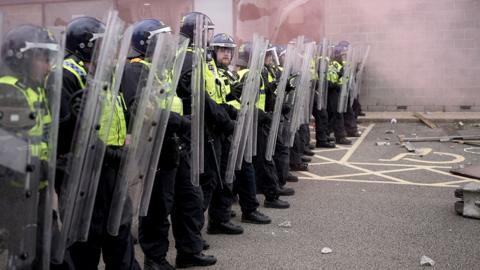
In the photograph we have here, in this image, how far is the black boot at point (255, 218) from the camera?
15.9ft

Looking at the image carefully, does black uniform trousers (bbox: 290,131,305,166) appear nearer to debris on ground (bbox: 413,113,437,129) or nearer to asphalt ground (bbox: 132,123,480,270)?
asphalt ground (bbox: 132,123,480,270)

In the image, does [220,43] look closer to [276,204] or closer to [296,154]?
[276,204]

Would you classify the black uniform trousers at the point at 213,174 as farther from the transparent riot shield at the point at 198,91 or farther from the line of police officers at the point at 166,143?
the transparent riot shield at the point at 198,91

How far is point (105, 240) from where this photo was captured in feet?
9.37

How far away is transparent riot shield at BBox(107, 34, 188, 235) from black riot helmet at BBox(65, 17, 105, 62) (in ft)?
0.98

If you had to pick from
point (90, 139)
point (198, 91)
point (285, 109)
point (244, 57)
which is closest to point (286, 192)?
point (285, 109)

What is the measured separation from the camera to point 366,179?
21.3ft

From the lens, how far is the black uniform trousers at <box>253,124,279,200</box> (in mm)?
5344

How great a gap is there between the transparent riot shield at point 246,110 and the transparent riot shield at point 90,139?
1883 millimetres

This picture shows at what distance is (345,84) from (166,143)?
20.0ft

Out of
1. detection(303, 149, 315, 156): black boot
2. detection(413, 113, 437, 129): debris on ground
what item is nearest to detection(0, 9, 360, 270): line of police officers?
detection(303, 149, 315, 156): black boot

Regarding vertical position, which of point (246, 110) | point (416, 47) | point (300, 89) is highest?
point (416, 47)

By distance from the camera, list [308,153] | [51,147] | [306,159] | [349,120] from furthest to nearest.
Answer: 1. [349,120]
2. [308,153]
3. [306,159]
4. [51,147]

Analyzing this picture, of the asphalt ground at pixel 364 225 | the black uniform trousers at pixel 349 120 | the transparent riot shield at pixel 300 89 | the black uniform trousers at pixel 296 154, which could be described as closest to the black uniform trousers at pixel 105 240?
the asphalt ground at pixel 364 225
